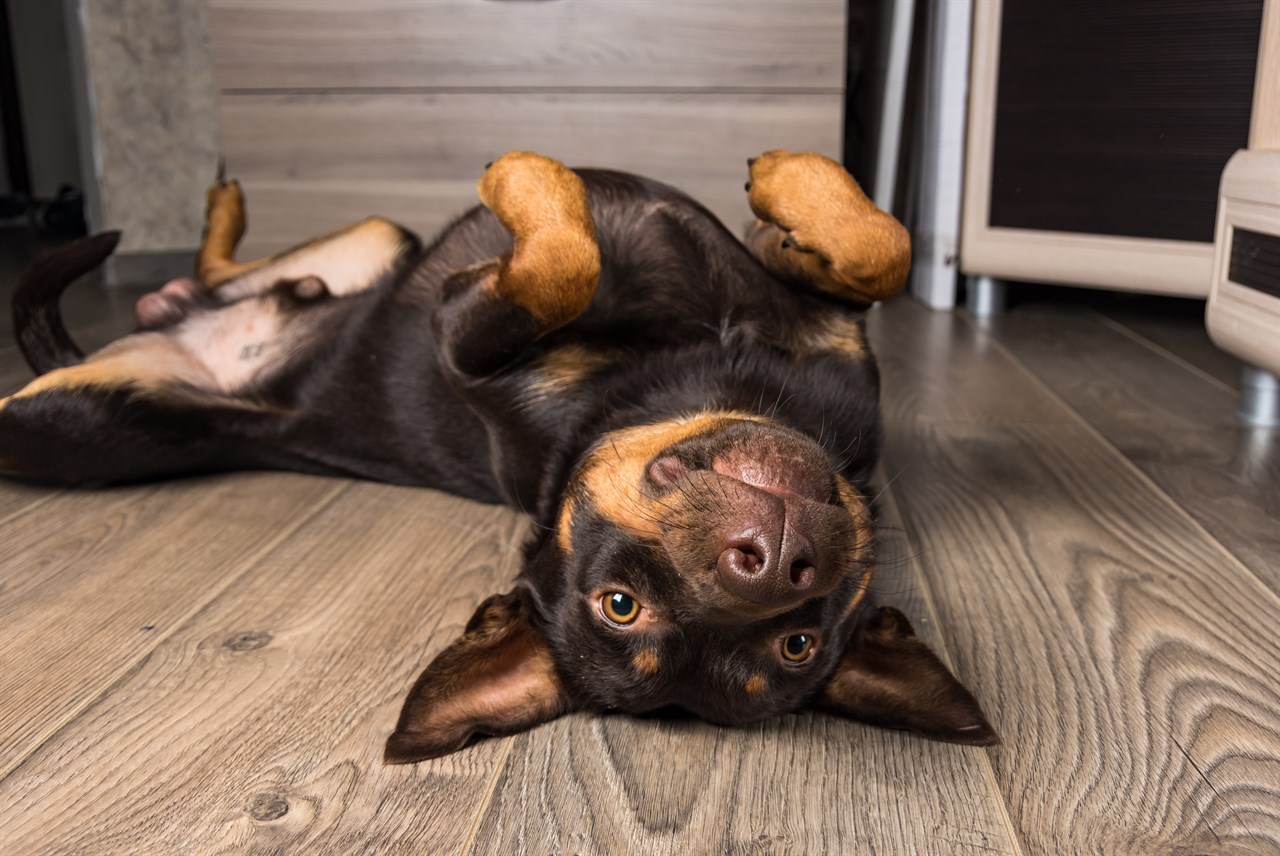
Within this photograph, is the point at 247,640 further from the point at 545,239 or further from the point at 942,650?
the point at 942,650

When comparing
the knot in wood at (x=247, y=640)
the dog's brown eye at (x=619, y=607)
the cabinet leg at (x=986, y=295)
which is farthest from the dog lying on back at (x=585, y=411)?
the cabinet leg at (x=986, y=295)

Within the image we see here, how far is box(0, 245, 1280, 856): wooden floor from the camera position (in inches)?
53.8

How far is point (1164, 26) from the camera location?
3281 mm

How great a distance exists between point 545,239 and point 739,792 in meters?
0.98

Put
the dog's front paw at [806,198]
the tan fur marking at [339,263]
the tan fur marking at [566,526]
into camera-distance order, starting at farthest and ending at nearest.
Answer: the tan fur marking at [339,263], the dog's front paw at [806,198], the tan fur marking at [566,526]

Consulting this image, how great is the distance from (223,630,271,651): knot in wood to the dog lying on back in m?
0.47

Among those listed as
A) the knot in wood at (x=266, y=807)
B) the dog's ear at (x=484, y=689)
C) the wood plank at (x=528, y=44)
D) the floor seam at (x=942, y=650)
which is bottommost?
the knot in wood at (x=266, y=807)

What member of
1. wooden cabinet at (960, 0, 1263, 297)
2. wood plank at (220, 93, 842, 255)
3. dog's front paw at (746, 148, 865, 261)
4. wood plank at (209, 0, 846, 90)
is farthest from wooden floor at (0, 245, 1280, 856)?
wood plank at (209, 0, 846, 90)

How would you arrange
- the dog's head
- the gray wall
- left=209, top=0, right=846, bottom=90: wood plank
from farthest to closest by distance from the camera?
the gray wall < left=209, top=0, right=846, bottom=90: wood plank < the dog's head

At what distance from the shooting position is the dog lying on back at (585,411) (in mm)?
1463

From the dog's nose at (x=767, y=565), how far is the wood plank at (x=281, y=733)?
1.52 feet

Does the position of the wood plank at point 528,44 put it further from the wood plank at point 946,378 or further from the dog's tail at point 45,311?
the dog's tail at point 45,311

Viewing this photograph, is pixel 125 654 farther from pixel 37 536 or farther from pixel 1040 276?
pixel 1040 276

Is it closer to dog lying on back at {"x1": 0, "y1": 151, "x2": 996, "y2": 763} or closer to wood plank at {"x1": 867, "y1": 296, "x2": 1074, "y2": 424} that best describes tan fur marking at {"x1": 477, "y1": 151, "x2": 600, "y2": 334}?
dog lying on back at {"x1": 0, "y1": 151, "x2": 996, "y2": 763}
